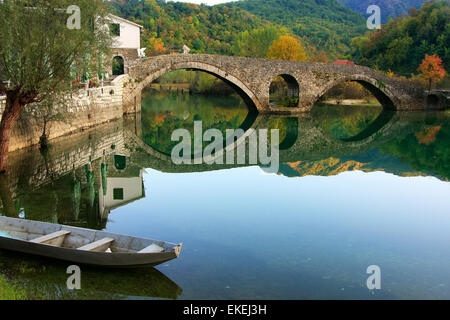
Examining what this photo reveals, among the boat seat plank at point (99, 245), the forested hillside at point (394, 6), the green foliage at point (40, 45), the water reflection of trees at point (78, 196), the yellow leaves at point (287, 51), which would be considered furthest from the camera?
the forested hillside at point (394, 6)

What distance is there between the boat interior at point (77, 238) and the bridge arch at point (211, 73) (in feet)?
64.0

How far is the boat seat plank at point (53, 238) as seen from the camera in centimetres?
609

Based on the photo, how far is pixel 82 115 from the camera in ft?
60.1

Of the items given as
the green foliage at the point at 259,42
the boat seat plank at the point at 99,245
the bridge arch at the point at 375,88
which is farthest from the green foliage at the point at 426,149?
the green foliage at the point at 259,42

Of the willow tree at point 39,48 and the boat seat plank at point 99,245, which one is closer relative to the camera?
the boat seat plank at point 99,245

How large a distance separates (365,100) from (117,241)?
36010mm

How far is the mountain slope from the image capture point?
238 ft

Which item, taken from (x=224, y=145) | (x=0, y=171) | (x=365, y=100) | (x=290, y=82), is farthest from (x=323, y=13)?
(x=0, y=171)

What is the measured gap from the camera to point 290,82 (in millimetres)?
32000

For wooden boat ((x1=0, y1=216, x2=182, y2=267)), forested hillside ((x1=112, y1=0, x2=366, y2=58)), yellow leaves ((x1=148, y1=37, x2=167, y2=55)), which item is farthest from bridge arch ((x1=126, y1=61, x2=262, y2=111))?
yellow leaves ((x1=148, y1=37, x2=167, y2=55))

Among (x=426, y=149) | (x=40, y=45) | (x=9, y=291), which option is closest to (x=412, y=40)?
(x=426, y=149)

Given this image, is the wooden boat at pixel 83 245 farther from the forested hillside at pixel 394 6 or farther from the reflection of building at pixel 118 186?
the forested hillside at pixel 394 6

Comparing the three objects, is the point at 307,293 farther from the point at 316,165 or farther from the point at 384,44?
the point at 384,44

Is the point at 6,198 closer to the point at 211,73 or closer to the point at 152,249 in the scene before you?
the point at 152,249
